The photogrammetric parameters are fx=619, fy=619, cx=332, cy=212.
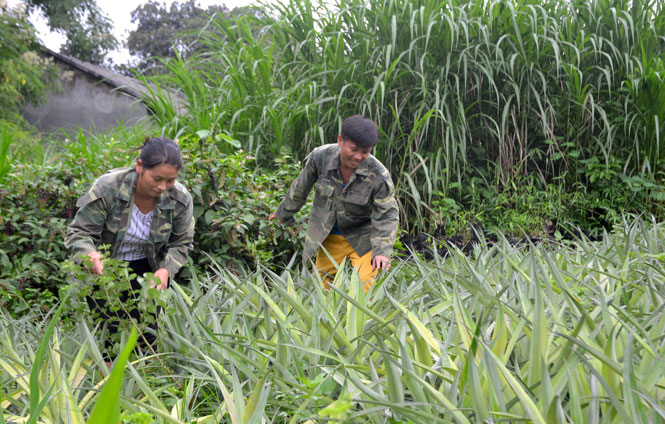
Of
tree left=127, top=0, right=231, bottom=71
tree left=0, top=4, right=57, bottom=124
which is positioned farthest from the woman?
tree left=127, top=0, right=231, bottom=71

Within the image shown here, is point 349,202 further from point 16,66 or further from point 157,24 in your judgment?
point 157,24

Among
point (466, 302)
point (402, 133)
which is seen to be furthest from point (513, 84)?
point (466, 302)

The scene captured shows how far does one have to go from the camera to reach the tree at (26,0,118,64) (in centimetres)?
1909

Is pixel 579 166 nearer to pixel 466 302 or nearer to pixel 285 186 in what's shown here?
pixel 285 186

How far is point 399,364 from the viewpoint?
1.35 metres

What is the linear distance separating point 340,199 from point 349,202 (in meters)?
0.06

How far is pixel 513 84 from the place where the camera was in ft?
17.0

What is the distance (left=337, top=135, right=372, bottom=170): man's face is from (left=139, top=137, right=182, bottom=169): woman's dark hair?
3.46 feet

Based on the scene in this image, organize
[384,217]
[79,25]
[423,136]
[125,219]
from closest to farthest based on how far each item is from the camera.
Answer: [125,219], [384,217], [423,136], [79,25]

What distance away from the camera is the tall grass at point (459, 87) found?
5184 mm

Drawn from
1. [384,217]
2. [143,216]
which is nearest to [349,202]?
[384,217]

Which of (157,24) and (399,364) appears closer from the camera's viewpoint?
(399,364)

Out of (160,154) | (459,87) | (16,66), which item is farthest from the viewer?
(16,66)

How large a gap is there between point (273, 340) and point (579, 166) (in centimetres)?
455
